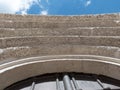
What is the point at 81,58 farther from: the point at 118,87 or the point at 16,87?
the point at 16,87

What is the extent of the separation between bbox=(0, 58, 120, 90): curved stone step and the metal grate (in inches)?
4.6

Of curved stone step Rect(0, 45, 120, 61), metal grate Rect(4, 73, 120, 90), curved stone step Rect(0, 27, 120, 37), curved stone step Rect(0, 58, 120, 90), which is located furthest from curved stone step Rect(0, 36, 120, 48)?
metal grate Rect(4, 73, 120, 90)

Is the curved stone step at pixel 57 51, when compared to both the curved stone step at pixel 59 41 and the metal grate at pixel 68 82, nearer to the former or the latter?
the curved stone step at pixel 59 41

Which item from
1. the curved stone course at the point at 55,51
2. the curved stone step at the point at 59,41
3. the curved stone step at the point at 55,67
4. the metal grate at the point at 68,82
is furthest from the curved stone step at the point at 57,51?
the metal grate at the point at 68,82

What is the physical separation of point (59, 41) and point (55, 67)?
1.06 metres

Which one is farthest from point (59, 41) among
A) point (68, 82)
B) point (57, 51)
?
point (68, 82)

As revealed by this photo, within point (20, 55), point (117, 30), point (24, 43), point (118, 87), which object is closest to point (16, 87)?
point (20, 55)

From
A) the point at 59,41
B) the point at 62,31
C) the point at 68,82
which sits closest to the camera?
the point at 68,82

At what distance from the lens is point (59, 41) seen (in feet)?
25.2

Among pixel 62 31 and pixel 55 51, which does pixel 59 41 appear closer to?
pixel 55 51

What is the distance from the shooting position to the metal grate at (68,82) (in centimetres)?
612

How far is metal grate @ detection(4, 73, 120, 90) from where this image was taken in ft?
20.1

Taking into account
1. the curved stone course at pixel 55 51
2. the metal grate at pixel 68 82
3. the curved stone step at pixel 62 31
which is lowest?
the metal grate at pixel 68 82

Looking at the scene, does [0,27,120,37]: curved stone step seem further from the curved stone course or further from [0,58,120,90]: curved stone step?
[0,58,120,90]: curved stone step
